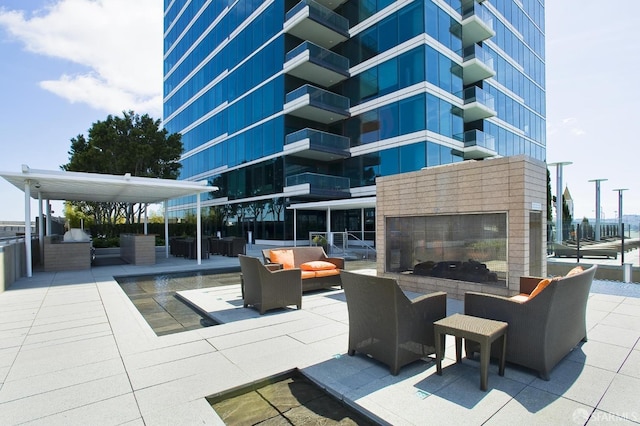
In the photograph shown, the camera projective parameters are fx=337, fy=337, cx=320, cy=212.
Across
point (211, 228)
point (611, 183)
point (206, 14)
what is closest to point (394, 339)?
point (611, 183)

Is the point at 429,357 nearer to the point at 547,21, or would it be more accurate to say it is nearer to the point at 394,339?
the point at 394,339

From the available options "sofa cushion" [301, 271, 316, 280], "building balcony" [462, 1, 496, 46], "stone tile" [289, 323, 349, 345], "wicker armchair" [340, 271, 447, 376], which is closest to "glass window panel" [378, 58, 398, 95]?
"building balcony" [462, 1, 496, 46]

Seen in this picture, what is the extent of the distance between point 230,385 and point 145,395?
0.69 metres

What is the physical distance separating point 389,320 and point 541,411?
1.29 m

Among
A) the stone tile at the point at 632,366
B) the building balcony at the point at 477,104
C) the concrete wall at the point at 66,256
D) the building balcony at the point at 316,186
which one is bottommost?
the stone tile at the point at 632,366

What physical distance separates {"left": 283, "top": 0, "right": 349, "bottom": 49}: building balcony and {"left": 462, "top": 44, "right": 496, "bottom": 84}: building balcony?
8004 millimetres

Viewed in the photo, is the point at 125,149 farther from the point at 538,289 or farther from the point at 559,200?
the point at 559,200

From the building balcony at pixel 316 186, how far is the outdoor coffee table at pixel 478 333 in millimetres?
18188

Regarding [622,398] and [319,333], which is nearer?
[622,398]

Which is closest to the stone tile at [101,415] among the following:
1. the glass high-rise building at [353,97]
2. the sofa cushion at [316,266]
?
the sofa cushion at [316,266]

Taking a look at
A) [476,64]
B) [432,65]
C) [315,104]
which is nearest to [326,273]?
[315,104]

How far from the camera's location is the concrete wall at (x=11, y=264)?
7035 millimetres

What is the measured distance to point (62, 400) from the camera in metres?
2.77
